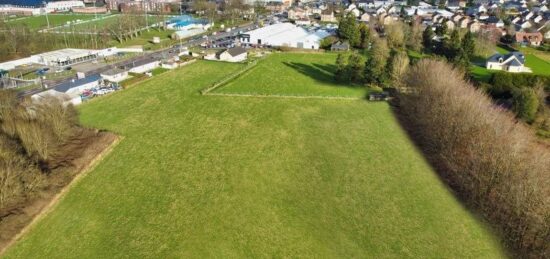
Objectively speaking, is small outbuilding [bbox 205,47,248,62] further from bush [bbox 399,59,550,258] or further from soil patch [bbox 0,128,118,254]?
bush [bbox 399,59,550,258]

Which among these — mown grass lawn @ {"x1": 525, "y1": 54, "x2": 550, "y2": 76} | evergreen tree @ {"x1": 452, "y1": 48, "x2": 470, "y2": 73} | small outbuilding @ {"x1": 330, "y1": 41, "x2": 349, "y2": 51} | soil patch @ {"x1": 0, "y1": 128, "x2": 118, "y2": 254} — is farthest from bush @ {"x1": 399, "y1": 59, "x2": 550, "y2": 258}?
small outbuilding @ {"x1": 330, "y1": 41, "x2": 349, "y2": 51}

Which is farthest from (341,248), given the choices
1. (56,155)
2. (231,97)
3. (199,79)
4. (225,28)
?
(225,28)

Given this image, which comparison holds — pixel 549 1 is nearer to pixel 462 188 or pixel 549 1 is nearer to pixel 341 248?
pixel 462 188

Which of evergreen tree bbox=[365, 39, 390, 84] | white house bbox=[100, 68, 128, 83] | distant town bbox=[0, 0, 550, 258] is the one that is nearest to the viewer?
distant town bbox=[0, 0, 550, 258]

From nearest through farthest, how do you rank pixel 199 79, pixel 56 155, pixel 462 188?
pixel 462 188 → pixel 56 155 → pixel 199 79

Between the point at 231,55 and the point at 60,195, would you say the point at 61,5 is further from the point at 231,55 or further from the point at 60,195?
the point at 60,195

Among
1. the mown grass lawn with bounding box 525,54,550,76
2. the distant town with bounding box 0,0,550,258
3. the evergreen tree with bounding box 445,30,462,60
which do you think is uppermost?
the evergreen tree with bounding box 445,30,462,60
